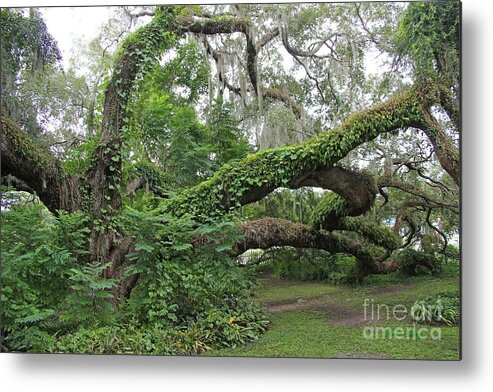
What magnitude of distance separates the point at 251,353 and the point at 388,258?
3.89 ft

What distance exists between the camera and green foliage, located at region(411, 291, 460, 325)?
351 centimetres

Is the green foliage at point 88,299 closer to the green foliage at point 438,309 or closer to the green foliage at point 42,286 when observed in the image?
the green foliage at point 42,286

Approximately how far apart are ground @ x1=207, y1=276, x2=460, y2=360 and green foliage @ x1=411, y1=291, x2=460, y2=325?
0.04m

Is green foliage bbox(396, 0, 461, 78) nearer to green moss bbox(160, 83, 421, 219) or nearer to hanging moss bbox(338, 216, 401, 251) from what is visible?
green moss bbox(160, 83, 421, 219)

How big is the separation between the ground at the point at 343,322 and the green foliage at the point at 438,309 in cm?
4

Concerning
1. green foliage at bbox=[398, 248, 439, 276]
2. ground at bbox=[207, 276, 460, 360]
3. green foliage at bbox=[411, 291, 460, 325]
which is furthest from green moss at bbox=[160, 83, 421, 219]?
green foliage at bbox=[411, 291, 460, 325]

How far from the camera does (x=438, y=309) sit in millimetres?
3574

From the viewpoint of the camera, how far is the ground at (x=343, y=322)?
11.7 ft

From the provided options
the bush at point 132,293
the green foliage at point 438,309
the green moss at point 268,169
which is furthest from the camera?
the green moss at point 268,169

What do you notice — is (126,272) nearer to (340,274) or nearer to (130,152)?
(130,152)

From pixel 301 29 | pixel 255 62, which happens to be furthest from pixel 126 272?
pixel 301 29

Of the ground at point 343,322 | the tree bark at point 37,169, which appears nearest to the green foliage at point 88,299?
the tree bark at point 37,169

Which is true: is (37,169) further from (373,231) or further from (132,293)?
(373,231)

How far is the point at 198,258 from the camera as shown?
392 cm
